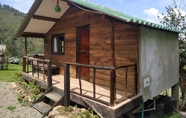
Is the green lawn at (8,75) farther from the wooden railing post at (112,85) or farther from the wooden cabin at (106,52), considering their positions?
the wooden railing post at (112,85)

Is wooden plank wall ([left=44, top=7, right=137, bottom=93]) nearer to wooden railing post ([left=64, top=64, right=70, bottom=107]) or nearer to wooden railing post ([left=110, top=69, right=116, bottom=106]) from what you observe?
wooden railing post ([left=110, top=69, right=116, bottom=106])

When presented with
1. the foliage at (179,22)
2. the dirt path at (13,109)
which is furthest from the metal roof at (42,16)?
the dirt path at (13,109)

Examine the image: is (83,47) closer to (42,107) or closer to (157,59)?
(42,107)

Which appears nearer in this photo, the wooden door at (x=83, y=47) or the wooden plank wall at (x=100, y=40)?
the wooden plank wall at (x=100, y=40)

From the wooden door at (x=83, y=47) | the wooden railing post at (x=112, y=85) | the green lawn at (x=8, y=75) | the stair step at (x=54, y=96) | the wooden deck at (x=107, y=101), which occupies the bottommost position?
the green lawn at (x=8, y=75)

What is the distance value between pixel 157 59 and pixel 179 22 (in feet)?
14.8

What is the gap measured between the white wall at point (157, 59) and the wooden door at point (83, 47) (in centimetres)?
234

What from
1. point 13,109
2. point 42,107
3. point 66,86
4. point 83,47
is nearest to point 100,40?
point 83,47

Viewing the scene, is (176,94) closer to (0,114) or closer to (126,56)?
(126,56)

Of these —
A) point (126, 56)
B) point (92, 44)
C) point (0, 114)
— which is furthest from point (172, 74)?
point (0, 114)

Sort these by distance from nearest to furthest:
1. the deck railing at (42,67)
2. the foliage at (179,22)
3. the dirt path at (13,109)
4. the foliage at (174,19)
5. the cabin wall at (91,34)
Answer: the dirt path at (13,109) → the cabin wall at (91,34) → the deck railing at (42,67) → the foliage at (179,22) → the foliage at (174,19)

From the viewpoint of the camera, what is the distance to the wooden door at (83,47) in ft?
19.7

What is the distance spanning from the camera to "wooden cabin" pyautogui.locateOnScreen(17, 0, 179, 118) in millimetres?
3825

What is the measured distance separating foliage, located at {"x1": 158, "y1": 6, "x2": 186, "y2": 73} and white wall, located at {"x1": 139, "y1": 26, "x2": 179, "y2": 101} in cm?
142
